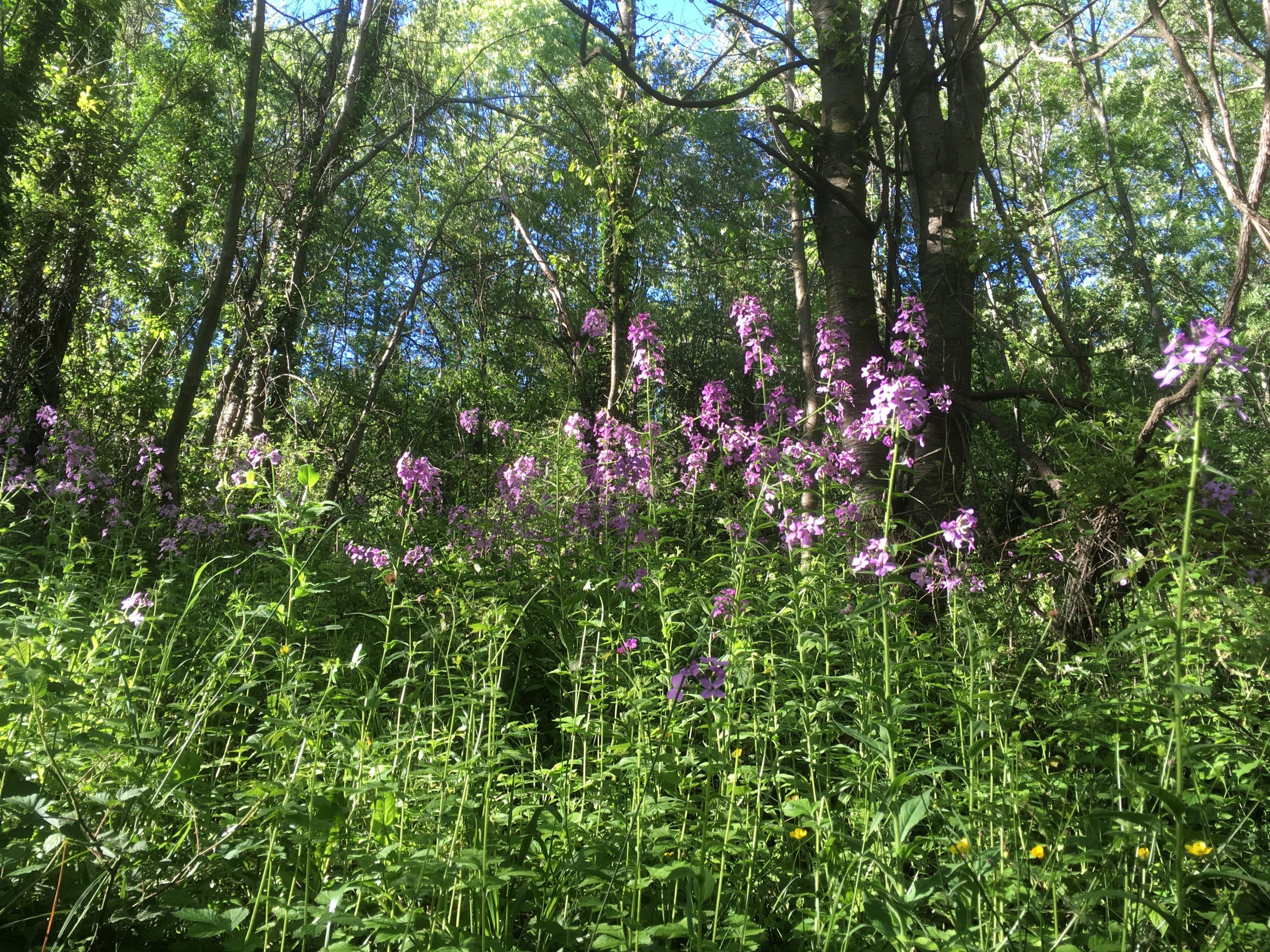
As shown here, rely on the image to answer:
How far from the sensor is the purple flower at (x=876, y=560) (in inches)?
73.4

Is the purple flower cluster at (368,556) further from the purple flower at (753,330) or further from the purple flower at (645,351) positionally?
the purple flower at (753,330)

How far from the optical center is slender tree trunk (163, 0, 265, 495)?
17.2 feet

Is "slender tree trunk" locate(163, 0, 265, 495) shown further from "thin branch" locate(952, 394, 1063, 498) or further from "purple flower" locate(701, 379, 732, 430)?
"thin branch" locate(952, 394, 1063, 498)

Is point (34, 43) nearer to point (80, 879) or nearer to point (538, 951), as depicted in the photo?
point (80, 879)

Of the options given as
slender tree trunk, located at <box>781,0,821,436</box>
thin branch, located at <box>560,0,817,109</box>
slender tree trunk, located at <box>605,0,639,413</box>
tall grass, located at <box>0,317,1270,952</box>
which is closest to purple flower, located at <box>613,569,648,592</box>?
tall grass, located at <box>0,317,1270,952</box>

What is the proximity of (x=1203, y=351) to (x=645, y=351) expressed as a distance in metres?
2.73

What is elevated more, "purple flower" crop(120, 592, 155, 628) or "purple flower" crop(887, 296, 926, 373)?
"purple flower" crop(887, 296, 926, 373)

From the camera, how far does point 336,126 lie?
8.45m

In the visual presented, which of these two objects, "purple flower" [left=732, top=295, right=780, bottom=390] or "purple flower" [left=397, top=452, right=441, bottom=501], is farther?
"purple flower" [left=732, top=295, right=780, bottom=390]

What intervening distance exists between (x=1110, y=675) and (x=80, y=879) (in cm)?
277

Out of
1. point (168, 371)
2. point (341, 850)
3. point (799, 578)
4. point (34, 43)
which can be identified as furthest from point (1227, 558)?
point (34, 43)

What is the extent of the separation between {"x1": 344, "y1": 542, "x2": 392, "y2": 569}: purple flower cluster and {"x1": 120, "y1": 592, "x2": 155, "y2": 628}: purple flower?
1394 millimetres

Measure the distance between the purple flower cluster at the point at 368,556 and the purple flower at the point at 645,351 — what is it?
5.34 ft

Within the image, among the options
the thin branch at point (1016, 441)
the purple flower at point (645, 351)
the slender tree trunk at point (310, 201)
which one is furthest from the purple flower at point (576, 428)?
the slender tree trunk at point (310, 201)
